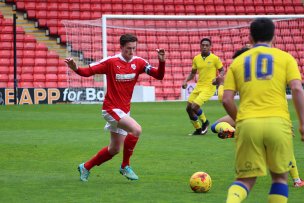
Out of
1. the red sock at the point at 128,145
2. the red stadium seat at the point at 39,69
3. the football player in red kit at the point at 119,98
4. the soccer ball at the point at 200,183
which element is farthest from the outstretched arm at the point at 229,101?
the red stadium seat at the point at 39,69

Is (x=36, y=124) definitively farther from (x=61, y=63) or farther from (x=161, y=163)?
(x=61, y=63)

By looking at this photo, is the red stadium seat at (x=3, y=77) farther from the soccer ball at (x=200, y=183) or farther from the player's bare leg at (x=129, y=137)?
the soccer ball at (x=200, y=183)

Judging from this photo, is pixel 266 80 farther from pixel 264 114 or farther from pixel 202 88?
pixel 202 88

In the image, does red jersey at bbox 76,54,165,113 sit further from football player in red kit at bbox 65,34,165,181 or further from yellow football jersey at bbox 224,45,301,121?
yellow football jersey at bbox 224,45,301,121

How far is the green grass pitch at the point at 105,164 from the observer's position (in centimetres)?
795

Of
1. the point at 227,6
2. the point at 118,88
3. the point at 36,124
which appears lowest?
the point at 36,124

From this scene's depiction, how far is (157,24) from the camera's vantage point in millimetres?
30422

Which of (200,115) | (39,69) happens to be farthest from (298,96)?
(39,69)

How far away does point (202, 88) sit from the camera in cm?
1609

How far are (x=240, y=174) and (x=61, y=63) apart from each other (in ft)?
79.8

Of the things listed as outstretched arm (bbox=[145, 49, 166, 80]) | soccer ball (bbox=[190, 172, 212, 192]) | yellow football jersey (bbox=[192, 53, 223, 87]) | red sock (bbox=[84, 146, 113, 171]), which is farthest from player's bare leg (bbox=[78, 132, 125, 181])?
yellow football jersey (bbox=[192, 53, 223, 87])

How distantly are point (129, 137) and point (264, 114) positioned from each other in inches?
137

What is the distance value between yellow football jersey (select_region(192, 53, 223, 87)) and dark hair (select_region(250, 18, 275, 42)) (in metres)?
10.0

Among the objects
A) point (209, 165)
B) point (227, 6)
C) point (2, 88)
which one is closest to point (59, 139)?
point (209, 165)
